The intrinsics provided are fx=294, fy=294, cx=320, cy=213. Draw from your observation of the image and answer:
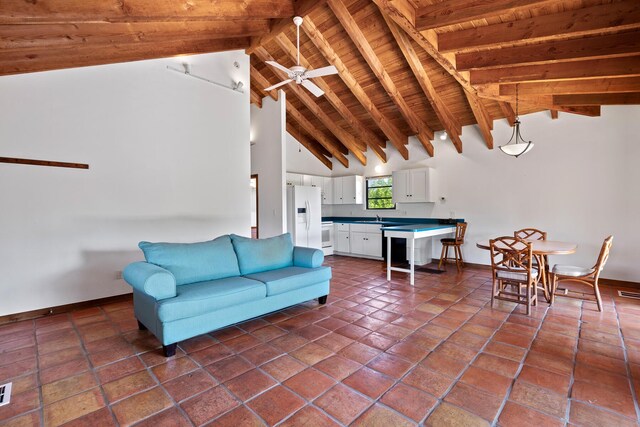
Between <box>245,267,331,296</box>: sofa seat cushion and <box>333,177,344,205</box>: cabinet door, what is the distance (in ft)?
14.7

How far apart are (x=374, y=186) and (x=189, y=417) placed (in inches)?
262

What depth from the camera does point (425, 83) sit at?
15.5 feet

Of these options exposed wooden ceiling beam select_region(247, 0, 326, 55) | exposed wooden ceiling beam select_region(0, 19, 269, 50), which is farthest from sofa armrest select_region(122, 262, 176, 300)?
exposed wooden ceiling beam select_region(247, 0, 326, 55)

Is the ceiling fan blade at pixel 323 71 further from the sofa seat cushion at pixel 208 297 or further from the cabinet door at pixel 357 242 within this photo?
the cabinet door at pixel 357 242

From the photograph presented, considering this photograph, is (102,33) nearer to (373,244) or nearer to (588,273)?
(373,244)

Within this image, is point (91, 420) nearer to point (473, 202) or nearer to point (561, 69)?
point (561, 69)

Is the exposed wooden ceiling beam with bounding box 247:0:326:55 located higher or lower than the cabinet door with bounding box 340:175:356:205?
higher

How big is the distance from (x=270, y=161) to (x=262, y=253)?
3.22 meters

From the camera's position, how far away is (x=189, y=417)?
1.78 meters

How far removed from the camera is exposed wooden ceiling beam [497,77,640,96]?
3.55m

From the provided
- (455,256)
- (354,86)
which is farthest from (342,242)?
(354,86)

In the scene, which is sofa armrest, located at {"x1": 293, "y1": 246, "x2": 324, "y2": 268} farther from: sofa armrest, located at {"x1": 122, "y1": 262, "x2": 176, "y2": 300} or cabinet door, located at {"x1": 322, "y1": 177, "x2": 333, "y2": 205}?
cabinet door, located at {"x1": 322, "y1": 177, "x2": 333, "y2": 205}

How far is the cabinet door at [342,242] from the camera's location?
7238 mm

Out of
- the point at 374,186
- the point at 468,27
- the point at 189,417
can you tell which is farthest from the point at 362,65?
the point at 189,417
